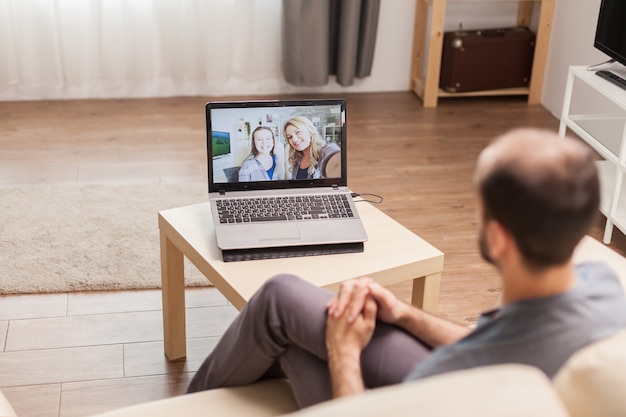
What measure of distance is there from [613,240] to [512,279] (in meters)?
2.20

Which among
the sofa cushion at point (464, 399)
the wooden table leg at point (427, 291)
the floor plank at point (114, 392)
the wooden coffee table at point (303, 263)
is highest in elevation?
the sofa cushion at point (464, 399)

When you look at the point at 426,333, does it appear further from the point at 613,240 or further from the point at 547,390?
the point at 613,240

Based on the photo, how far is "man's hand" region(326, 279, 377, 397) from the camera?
5.24ft

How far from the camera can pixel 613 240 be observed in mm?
3322

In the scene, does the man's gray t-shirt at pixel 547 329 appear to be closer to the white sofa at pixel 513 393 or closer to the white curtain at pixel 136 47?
the white sofa at pixel 513 393

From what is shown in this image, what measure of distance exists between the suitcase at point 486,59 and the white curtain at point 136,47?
892 millimetres

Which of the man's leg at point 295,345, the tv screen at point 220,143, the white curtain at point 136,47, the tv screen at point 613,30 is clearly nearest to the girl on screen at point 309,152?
the tv screen at point 220,143

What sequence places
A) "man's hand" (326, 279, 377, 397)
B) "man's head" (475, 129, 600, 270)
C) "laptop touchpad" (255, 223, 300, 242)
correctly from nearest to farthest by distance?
"man's head" (475, 129, 600, 270) < "man's hand" (326, 279, 377, 397) < "laptop touchpad" (255, 223, 300, 242)

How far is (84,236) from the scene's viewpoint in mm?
3133

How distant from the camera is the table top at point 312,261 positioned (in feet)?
6.84

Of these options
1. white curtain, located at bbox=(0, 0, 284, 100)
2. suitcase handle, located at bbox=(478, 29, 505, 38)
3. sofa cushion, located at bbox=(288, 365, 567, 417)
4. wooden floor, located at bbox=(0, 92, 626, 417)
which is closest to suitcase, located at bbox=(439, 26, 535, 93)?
suitcase handle, located at bbox=(478, 29, 505, 38)

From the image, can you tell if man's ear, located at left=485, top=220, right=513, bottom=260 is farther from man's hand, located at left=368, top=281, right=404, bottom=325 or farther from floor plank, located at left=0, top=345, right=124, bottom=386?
floor plank, located at left=0, top=345, right=124, bottom=386

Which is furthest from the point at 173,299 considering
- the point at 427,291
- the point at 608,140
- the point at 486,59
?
the point at 486,59

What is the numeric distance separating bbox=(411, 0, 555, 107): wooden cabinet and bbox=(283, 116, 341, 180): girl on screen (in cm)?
227
